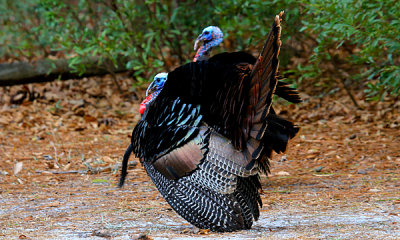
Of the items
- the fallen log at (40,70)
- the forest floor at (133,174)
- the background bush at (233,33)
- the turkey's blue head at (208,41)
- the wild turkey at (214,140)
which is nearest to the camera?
the wild turkey at (214,140)

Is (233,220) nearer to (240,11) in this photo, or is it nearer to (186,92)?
(186,92)

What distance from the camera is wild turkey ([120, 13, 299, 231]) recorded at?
11.6 feet

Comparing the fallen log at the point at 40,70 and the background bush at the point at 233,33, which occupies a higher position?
the background bush at the point at 233,33

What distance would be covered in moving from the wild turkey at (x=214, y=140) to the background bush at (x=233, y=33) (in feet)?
7.17

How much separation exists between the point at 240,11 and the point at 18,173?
353 cm

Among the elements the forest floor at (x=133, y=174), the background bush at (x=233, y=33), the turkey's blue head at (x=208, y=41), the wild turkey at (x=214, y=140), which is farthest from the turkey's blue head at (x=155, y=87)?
the background bush at (x=233, y=33)

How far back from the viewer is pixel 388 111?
7.56 meters

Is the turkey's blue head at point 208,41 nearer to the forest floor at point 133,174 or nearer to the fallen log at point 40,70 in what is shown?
the forest floor at point 133,174

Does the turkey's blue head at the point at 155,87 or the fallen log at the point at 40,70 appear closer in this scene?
the turkey's blue head at the point at 155,87

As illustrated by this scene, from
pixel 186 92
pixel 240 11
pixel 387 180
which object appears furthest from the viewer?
pixel 240 11

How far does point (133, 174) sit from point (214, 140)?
7.23 ft

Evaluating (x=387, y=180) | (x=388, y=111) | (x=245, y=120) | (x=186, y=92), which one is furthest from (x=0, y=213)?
(x=388, y=111)

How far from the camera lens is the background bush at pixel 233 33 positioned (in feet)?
18.7

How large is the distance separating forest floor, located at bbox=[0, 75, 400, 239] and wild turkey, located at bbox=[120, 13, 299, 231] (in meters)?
0.19
